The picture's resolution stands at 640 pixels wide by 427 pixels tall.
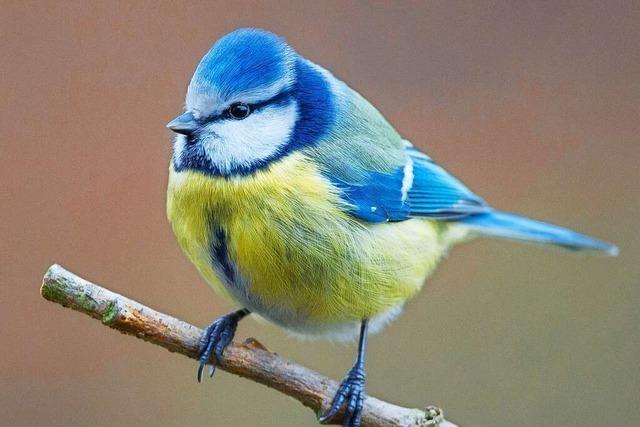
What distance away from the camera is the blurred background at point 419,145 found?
9.72 feet

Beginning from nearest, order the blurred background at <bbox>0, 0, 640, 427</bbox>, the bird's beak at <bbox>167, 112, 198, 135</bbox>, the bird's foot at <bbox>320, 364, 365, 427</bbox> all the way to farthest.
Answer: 1. the bird's beak at <bbox>167, 112, 198, 135</bbox>
2. the bird's foot at <bbox>320, 364, 365, 427</bbox>
3. the blurred background at <bbox>0, 0, 640, 427</bbox>

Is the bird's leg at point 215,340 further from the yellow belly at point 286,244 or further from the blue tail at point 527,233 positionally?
the blue tail at point 527,233

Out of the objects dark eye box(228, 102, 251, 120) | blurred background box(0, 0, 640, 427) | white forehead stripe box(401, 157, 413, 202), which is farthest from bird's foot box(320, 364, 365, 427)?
blurred background box(0, 0, 640, 427)

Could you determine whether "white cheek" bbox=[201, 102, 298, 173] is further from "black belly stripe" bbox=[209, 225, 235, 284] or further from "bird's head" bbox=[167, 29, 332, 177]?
"black belly stripe" bbox=[209, 225, 235, 284]

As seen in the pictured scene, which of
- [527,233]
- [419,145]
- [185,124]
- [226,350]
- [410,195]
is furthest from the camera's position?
[419,145]

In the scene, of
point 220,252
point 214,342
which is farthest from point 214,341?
point 220,252

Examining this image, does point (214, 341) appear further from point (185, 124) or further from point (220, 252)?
point (185, 124)

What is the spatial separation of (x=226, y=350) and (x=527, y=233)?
0.95 metres

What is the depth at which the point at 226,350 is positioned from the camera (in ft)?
5.83

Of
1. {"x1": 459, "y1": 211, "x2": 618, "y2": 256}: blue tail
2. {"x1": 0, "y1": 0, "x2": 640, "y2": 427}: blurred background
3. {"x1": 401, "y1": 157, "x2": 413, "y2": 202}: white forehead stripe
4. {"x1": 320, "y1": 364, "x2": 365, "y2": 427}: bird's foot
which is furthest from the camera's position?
{"x1": 0, "y1": 0, "x2": 640, "y2": 427}: blurred background

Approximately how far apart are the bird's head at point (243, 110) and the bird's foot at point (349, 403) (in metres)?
0.47

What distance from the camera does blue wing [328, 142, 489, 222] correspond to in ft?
6.11

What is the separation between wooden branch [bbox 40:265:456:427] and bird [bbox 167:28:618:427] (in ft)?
0.12

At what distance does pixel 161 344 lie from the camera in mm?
1624
